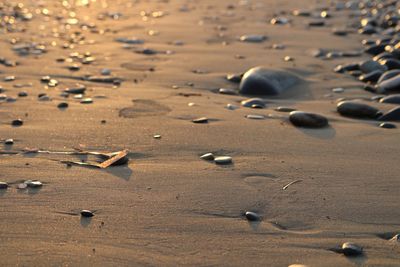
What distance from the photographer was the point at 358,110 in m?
3.84

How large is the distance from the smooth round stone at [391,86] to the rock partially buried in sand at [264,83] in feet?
2.16

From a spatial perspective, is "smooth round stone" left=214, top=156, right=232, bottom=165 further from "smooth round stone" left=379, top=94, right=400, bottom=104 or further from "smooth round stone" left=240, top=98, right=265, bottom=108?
"smooth round stone" left=379, top=94, right=400, bottom=104

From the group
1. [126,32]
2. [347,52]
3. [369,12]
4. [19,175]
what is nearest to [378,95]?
[347,52]

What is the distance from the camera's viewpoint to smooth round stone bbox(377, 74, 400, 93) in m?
4.45

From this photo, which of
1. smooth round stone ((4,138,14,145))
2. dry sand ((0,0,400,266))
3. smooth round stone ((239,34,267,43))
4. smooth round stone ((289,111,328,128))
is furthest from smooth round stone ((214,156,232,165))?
smooth round stone ((239,34,267,43))

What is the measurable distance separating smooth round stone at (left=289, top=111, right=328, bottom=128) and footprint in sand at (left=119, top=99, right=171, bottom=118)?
79 centimetres

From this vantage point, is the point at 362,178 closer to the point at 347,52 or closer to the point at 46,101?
the point at 46,101

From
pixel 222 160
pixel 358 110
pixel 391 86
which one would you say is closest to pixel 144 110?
pixel 222 160

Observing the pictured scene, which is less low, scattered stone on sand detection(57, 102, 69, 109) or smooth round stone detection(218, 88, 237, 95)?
smooth round stone detection(218, 88, 237, 95)

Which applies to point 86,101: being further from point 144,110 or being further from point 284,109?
point 284,109

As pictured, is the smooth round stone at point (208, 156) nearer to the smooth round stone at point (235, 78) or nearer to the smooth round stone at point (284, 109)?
the smooth round stone at point (284, 109)

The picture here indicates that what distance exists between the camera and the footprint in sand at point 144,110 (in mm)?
3826

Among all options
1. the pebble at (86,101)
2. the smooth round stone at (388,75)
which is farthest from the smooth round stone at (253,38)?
the pebble at (86,101)

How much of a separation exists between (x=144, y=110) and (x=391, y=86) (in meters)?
1.77
